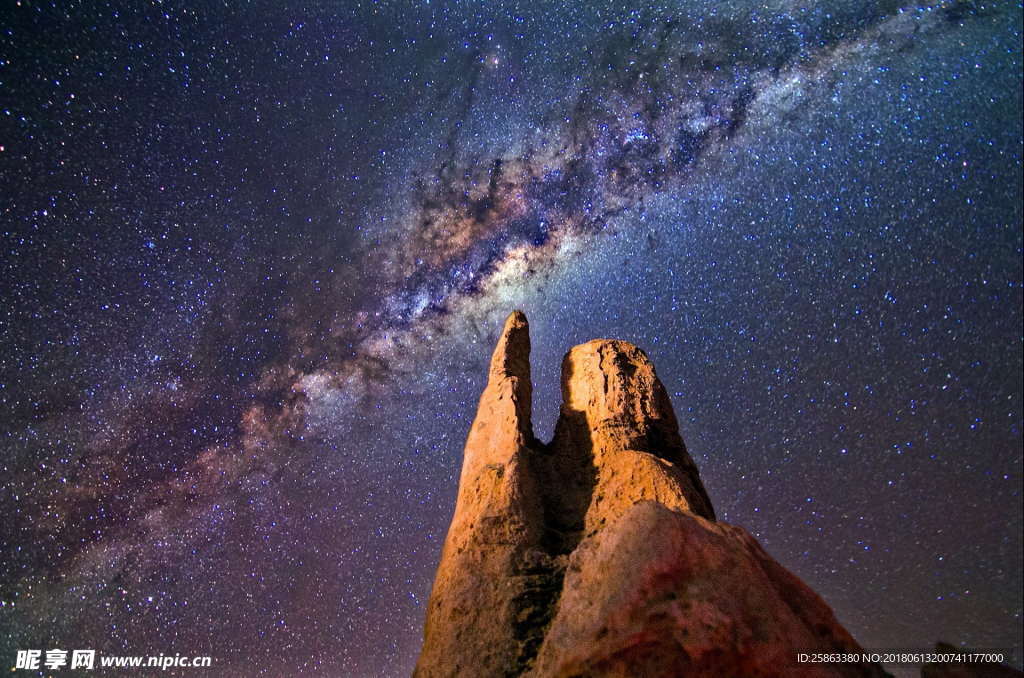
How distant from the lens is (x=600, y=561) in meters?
3.80

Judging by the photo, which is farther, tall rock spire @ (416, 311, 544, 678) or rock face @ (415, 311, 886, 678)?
tall rock spire @ (416, 311, 544, 678)

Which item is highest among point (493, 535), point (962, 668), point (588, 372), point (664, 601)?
point (588, 372)

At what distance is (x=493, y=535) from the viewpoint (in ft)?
17.9

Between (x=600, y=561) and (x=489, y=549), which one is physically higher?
(x=489, y=549)

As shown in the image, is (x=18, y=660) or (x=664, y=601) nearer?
(x=664, y=601)

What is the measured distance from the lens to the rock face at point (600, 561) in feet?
10.5

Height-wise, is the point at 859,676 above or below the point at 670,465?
below

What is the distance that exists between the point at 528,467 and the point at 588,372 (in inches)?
82.5

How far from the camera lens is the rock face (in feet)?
10.5

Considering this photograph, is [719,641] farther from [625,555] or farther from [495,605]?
[495,605]

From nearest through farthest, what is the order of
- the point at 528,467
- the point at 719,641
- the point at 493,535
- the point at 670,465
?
1. the point at 719,641
2. the point at 493,535
3. the point at 670,465
4. the point at 528,467

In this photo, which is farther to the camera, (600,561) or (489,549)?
(489,549)

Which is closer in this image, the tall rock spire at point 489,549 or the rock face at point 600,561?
the rock face at point 600,561

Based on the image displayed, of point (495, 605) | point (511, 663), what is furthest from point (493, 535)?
point (511, 663)
